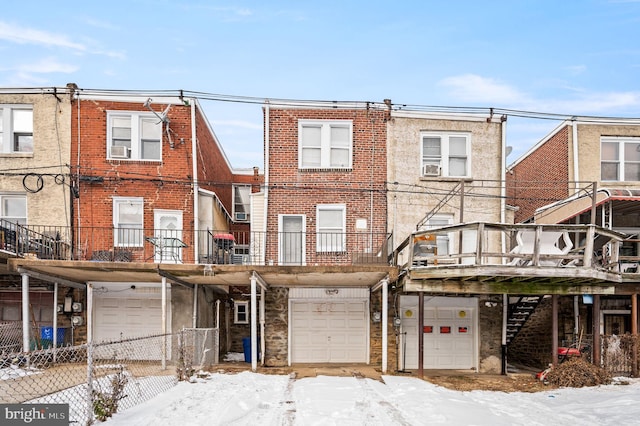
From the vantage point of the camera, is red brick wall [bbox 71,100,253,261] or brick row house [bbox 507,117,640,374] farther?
brick row house [bbox 507,117,640,374]

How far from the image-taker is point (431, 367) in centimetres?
1595

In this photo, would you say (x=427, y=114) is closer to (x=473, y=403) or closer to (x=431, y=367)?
(x=431, y=367)

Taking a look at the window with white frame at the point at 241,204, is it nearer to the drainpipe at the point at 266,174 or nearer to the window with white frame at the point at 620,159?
the drainpipe at the point at 266,174

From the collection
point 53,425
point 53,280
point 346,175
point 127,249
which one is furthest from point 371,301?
point 53,425

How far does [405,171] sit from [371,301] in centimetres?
433

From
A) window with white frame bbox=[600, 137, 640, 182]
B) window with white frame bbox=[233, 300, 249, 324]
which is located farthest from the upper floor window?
window with white frame bbox=[600, 137, 640, 182]

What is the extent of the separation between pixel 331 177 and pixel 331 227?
161 centimetres

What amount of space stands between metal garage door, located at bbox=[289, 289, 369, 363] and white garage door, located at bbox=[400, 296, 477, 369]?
1.38 m

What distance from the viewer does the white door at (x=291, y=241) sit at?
618 inches

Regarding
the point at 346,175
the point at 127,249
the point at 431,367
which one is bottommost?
the point at 431,367

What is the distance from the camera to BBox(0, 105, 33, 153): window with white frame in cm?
1557

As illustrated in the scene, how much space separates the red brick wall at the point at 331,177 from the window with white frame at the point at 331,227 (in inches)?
6.4

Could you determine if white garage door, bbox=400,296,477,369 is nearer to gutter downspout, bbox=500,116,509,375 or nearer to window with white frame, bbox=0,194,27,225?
gutter downspout, bbox=500,116,509,375

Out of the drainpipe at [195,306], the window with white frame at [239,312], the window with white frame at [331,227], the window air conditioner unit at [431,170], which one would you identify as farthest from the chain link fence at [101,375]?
the window air conditioner unit at [431,170]
